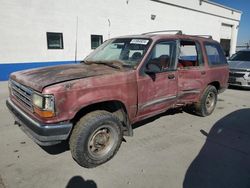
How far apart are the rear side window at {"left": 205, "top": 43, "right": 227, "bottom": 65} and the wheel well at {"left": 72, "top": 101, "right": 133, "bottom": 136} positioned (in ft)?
9.15

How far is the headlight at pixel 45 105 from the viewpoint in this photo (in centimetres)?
280

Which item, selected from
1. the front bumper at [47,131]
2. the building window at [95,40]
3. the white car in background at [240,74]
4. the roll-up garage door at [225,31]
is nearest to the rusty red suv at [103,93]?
the front bumper at [47,131]

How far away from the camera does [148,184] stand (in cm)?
296

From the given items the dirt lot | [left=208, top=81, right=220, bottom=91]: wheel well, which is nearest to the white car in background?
[left=208, top=81, right=220, bottom=91]: wheel well

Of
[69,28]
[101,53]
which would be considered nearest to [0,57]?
[69,28]

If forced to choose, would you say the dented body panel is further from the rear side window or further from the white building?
the white building

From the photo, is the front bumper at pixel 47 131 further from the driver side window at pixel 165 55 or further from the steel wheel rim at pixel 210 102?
the steel wheel rim at pixel 210 102

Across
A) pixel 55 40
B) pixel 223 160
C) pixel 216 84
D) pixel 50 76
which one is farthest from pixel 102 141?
pixel 55 40

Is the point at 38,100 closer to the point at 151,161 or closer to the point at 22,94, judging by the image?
the point at 22,94

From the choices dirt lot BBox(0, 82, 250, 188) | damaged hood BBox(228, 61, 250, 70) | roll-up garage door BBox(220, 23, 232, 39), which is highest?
roll-up garage door BBox(220, 23, 232, 39)

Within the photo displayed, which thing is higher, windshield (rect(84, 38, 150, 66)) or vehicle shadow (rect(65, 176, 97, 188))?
windshield (rect(84, 38, 150, 66))

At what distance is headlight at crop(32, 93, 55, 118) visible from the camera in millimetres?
2805

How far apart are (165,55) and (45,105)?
102 inches

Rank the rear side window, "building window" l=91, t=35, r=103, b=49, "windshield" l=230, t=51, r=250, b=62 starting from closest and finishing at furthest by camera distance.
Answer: the rear side window → "windshield" l=230, t=51, r=250, b=62 → "building window" l=91, t=35, r=103, b=49
